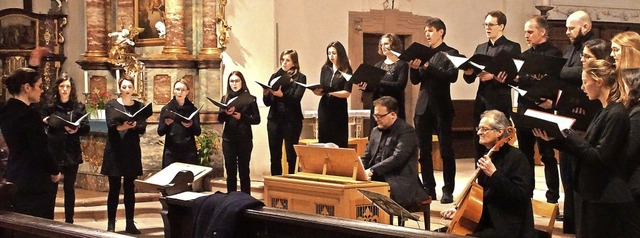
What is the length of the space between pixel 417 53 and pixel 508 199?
2.24 m

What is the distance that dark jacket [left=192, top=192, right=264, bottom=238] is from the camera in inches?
157

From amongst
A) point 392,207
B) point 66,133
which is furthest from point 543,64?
point 66,133

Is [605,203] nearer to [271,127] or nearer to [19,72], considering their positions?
[19,72]

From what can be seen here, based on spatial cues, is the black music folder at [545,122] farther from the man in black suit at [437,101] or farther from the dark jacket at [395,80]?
the dark jacket at [395,80]

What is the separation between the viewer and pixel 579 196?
4.55 meters

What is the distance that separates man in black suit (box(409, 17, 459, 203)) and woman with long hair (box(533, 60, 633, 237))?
9.53 ft

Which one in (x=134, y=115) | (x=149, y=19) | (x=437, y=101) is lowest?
(x=134, y=115)

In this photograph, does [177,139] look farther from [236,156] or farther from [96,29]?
[96,29]

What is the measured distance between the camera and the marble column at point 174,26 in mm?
10391

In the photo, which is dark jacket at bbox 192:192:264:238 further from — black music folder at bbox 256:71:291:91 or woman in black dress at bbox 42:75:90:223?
black music folder at bbox 256:71:291:91

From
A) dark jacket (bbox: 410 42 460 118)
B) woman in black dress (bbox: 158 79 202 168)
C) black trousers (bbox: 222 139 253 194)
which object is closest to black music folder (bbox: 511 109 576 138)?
dark jacket (bbox: 410 42 460 118)

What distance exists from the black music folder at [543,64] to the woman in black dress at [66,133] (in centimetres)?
350

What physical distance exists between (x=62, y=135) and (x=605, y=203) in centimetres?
462

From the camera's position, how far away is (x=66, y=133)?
7574mm
